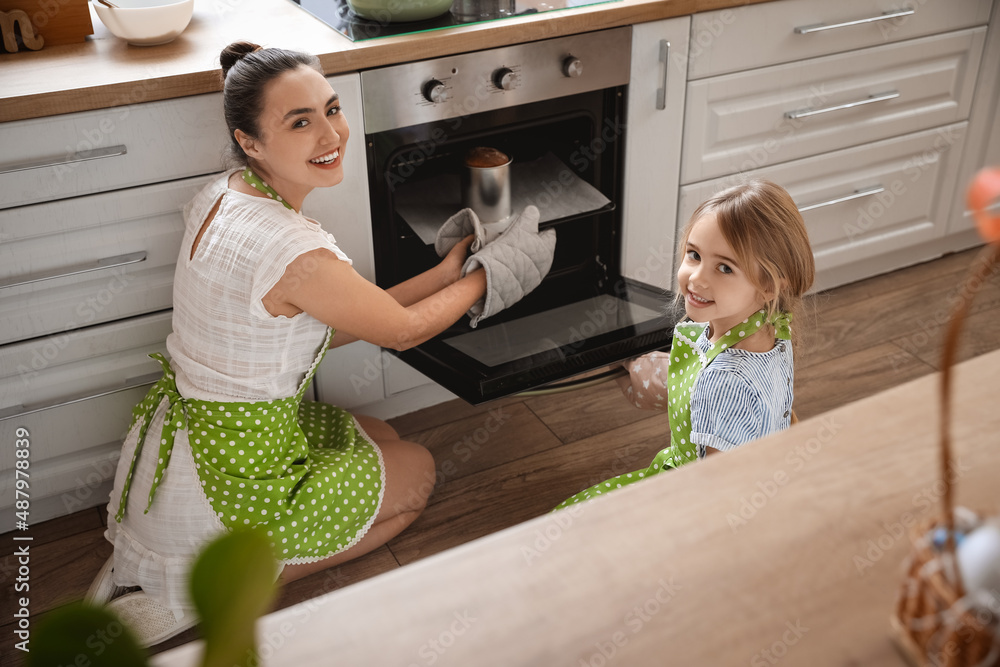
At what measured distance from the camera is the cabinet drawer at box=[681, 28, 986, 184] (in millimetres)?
2072

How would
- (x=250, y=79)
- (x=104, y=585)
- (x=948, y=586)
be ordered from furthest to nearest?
1. (x=104, y=585)
2. (x=250, y=79)
3. (x=948, y=586)

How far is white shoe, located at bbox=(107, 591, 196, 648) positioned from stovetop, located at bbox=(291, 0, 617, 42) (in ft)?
3.48

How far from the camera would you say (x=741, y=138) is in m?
2.13

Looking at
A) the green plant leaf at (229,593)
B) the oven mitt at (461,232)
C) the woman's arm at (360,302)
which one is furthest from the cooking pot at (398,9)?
the green plant leaf at (229,593)

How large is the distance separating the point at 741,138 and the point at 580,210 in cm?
47

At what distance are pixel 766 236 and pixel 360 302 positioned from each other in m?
0.65

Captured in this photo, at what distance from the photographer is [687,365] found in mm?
1477

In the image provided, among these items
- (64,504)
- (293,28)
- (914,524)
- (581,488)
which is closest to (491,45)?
(293,28)

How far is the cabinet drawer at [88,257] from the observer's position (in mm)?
1575

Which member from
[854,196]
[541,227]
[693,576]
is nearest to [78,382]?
[541,227]

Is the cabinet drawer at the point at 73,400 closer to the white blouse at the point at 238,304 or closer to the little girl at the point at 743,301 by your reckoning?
the white blouse at the point at 238,304

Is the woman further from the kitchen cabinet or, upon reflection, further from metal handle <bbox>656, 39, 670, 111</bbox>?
the kitchen cabinet

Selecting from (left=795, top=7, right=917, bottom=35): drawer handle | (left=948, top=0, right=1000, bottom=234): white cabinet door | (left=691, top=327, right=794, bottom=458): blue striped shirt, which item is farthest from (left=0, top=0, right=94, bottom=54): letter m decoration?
(left=948, top=0, right=1000, bottom=234): white cabinet door

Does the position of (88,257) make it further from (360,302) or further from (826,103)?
(826,103)
